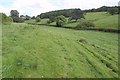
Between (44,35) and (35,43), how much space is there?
342 cm

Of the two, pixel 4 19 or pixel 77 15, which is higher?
pixel 77 15

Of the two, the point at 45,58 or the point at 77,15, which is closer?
the point at 45,58

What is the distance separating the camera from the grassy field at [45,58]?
1923cm

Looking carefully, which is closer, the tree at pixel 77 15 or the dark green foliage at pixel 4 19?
the dark green foliage at pixel 4 19

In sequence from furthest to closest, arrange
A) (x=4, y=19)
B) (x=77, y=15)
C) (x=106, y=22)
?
1. (x=77, y=15)
2. (x=106, y=22)
3. (x=4, y=19)

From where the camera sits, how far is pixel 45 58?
21.4 m

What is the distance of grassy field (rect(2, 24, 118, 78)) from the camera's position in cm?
1923

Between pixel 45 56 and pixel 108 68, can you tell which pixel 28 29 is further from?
pixel 108 68

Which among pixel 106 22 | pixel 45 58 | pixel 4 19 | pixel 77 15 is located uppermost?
pixel 77 15

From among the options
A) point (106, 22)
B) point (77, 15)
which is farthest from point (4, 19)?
point (77, 15)

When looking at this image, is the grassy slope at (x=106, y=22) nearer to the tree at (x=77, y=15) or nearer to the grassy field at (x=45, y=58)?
the tree at (x=77, y=15)

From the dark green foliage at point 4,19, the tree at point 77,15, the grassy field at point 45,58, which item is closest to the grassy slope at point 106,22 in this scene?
the tree at point 77,15

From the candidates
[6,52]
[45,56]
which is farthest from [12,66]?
[45,56]

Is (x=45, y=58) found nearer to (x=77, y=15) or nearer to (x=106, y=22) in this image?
(x=106, y=22)
